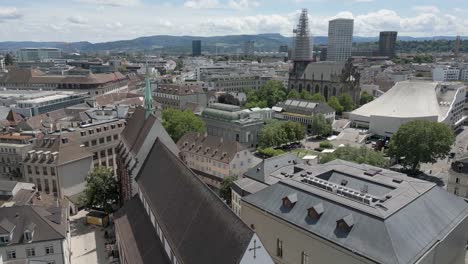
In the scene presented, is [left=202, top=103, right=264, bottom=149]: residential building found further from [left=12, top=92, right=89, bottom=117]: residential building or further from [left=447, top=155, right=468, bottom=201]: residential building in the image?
[left=447, top=155, right=468, bottom=201]: residential building

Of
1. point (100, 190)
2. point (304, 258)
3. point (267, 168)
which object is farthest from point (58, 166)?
point (304, 258)

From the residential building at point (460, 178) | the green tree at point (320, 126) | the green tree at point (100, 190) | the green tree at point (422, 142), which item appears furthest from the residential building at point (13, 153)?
the green tree at point (320, 126)

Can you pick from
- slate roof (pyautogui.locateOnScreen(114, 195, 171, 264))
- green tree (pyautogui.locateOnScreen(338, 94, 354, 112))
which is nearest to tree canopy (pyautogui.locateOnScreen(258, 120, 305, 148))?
green tree (pyautogui.locateOnScreen(338, 94, 354, 112))

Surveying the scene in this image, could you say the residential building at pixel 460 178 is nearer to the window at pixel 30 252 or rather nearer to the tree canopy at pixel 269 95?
the window at pixel 30 252

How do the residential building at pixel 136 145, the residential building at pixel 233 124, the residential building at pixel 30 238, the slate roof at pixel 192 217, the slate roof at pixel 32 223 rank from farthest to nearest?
the residential building at pixel 233 124 < the residential building at pixel 136 145 < the slate roof at pixel 32 223 < the residential building at pixel 30 238 < the slate roof at pixel 192 217

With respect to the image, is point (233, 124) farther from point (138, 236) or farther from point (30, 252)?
point (30, 252)

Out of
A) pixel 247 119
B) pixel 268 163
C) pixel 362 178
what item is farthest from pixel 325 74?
pixel 362 178
